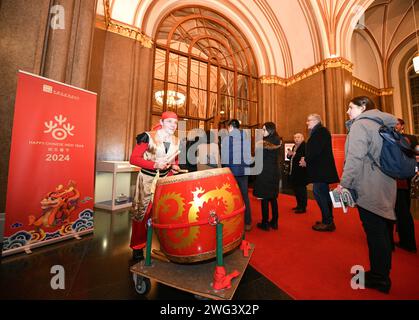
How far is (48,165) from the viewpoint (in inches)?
84.0

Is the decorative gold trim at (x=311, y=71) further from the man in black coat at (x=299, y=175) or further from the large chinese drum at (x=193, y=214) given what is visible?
the large chinese drum at (x=193, y=214)

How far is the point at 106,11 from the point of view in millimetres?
4598

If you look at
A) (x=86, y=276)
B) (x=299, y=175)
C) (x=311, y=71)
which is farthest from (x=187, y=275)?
(x=311, y=71)

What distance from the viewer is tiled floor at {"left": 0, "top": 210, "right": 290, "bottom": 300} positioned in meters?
1.32

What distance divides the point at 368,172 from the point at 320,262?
3.32 ft

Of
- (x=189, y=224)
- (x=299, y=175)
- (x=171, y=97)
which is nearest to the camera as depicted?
(x=189, y=224)

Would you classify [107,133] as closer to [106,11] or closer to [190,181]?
[106,11]

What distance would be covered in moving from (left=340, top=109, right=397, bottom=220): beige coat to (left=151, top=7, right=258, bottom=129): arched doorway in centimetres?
540

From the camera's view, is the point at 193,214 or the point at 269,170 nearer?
the point at 193,214

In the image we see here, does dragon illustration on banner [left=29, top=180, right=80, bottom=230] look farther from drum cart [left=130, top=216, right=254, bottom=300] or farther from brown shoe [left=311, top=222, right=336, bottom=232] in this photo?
brown shoe [left=311, top=222, right=336, bottom=232]

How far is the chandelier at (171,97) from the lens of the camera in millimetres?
6035

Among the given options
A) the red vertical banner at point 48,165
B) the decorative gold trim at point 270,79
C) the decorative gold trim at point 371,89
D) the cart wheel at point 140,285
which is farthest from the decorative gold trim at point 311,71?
the cart wheel at point 140,285

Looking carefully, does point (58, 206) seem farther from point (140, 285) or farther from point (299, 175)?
point (299, 175)

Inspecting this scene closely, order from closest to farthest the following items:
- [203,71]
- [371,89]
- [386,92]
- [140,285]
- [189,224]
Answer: [189,224]
[140,285]
[203,71]
[371,89]
[386,92]
